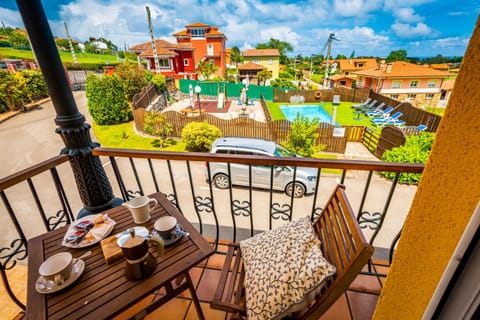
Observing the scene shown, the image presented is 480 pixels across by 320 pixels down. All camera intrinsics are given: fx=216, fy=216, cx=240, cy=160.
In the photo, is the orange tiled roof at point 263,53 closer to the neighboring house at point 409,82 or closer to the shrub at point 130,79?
the neighboring house at point 409,82

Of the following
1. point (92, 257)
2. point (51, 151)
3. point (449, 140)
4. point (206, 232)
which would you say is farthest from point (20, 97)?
point (449, 140)

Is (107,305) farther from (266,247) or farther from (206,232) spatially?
(206,232)

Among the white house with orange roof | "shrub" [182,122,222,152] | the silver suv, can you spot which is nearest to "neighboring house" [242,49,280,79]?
the white house with orange roof

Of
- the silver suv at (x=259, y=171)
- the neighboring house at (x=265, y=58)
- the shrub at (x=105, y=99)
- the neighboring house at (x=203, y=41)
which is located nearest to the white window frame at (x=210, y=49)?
the neighboring house at (x=203, y=41)

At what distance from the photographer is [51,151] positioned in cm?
872

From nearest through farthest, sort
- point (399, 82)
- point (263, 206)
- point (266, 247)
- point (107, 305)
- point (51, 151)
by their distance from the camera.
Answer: point (107, 305) < point (266, 247) < point (263, 206) < point (51, 151) < point (399, 82)

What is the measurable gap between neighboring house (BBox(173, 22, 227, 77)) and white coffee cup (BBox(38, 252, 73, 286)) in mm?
28741

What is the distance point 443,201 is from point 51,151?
11.5 m

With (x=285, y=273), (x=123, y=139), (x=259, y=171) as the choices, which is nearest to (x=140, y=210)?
(x=285, y=273)

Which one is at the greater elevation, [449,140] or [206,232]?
[449,140]

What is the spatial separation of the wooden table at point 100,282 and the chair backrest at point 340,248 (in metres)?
0.65

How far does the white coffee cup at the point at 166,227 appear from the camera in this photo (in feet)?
4.28

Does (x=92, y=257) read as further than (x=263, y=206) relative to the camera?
No

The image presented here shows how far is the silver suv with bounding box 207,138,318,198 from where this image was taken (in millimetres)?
5390
